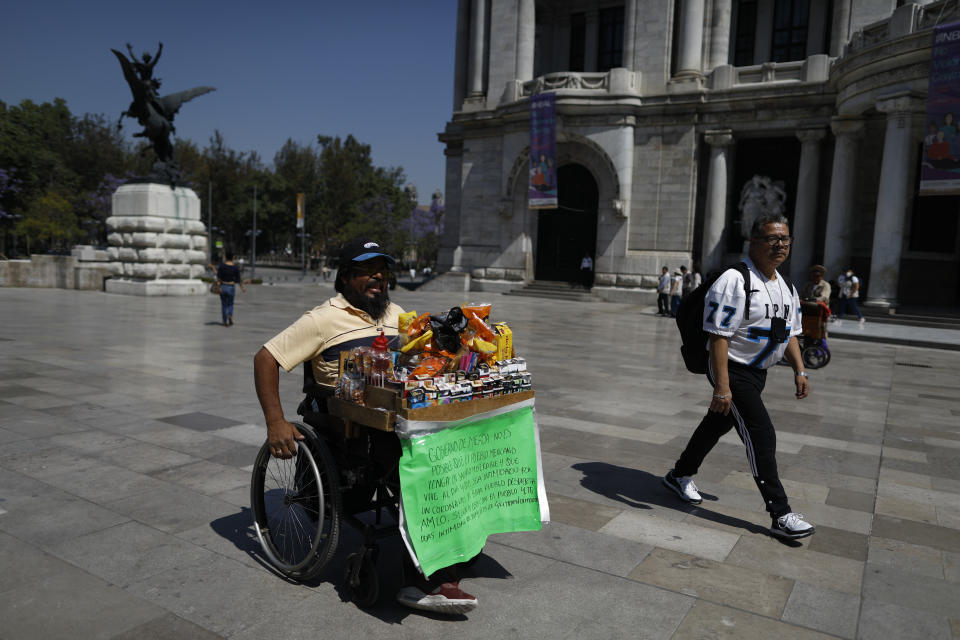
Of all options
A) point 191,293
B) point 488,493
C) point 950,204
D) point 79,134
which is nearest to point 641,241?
point 950,204

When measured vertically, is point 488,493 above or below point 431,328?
below

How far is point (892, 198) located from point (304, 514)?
22761 mm

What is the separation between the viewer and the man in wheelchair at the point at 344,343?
328 centimetres

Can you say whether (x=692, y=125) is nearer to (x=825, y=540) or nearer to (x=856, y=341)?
(x=856, y=341)

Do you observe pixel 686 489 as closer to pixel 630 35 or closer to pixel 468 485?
pixel 468 485

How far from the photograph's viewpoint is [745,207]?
28.5 meters

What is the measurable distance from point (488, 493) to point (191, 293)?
74.6 feet

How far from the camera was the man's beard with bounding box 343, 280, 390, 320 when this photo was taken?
3.66m

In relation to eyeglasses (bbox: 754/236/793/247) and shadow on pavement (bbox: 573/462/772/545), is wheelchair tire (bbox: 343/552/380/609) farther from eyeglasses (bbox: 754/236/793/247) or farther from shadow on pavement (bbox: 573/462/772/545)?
eyeglasses (bbox: 754/236/793/247)

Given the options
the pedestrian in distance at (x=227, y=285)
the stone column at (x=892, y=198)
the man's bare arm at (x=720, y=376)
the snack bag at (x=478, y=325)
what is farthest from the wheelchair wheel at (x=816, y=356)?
the stone column at (x=892, y=198)

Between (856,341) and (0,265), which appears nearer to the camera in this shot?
(856,341)

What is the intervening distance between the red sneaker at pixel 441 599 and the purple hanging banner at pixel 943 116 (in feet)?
70.8

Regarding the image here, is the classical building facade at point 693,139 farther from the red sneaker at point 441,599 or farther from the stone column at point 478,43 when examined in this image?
the red sneaker at point 441,599

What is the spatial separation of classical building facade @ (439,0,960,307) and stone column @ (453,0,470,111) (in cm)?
7
